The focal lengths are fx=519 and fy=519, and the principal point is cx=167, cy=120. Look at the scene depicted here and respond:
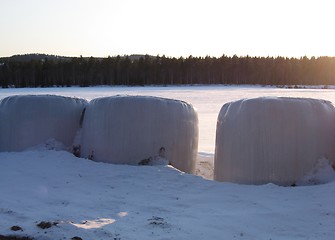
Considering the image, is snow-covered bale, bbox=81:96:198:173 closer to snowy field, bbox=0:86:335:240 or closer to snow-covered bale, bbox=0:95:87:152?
snowy field, bbox=0:86:335:240

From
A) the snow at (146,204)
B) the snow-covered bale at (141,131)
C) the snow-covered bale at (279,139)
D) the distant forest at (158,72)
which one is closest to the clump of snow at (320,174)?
the snow-covered bale at (279,139)

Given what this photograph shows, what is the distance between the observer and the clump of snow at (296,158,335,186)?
7021mm

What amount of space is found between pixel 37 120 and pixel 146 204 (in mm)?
3534

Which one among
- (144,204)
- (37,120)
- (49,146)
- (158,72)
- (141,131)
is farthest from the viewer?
(158,72)

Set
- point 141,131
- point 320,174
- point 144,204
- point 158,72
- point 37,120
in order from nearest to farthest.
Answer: point 144,204 < point 320,174 < point 141,131 < point 37,120 < point 158,72

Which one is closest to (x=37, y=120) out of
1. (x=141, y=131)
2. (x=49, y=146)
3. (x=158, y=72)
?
(x=49, y=146)

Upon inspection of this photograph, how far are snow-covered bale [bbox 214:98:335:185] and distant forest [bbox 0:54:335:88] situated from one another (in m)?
61.8

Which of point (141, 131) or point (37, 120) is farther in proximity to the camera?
point (37, 120)

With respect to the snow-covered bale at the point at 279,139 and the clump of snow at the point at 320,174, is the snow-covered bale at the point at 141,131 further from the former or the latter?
the clump of snow at the point at 320,174

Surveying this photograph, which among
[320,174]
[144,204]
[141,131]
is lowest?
[144,204]

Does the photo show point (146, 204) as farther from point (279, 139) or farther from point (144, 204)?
point (279, 139)

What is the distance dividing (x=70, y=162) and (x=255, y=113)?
9.21 ft

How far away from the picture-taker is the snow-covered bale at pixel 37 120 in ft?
28.4

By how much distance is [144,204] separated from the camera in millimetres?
5898
